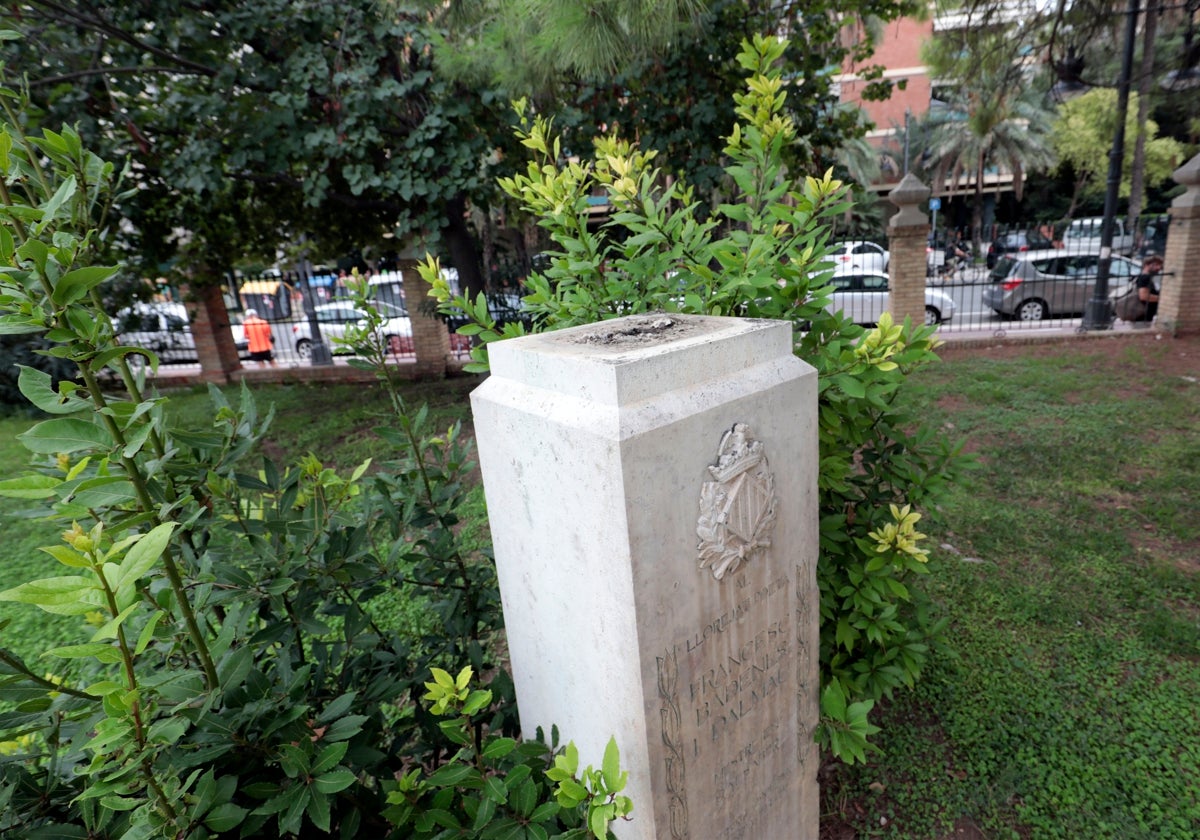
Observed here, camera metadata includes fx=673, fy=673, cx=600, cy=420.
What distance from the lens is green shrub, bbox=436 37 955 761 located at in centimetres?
207

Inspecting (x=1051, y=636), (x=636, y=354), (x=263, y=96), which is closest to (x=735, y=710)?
(x=636, y=354)

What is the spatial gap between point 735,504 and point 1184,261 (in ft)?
34.6

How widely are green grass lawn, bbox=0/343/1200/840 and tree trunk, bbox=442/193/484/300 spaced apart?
2.54m

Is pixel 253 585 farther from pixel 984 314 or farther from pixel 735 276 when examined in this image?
pixel 984 314

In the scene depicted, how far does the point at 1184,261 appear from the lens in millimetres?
8836

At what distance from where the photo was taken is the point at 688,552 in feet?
5.18

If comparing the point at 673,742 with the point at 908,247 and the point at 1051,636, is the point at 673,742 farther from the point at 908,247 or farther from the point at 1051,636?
the point at 908,247

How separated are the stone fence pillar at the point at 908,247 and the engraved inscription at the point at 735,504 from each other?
27.8 ft

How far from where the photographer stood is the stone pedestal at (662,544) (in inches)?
57.9

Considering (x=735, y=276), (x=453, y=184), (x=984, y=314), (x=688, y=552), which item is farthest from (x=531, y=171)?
(x=984, y=314)

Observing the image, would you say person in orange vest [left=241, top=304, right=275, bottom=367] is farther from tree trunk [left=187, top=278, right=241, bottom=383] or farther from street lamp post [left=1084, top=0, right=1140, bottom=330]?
street lamp post [left=1084, top=0, right=1140, bottom=330]

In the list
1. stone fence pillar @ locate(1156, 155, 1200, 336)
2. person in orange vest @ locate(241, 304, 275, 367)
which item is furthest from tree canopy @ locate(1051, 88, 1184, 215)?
person in orange vest @ locate(241, 304, 275, 367)

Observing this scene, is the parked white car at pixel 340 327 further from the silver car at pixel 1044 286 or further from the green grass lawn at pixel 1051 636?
the silver car at pixel 1044 286

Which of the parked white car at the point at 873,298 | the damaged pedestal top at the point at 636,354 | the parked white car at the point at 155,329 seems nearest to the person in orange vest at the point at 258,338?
the parked white car at the point at 155,329
